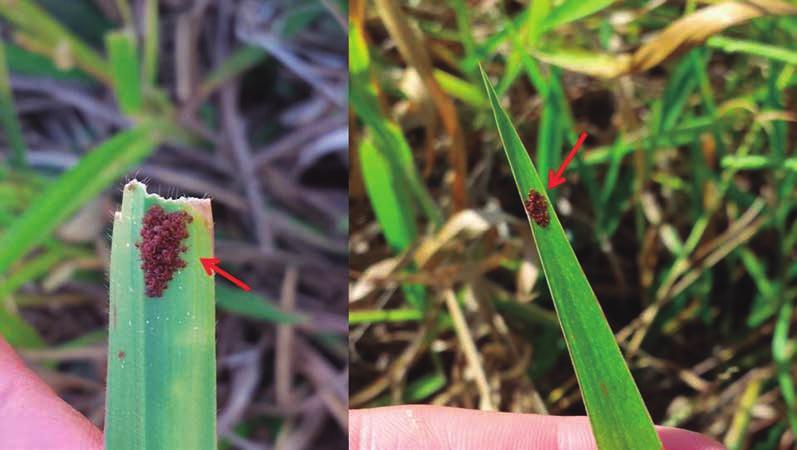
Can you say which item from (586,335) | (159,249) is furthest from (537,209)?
(159,249)

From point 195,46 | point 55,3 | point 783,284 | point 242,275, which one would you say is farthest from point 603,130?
point 55,3

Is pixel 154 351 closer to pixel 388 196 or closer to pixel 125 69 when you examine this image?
pixel 388 196

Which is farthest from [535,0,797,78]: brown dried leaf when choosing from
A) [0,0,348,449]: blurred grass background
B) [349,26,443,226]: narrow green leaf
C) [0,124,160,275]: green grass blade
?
[0,124,160,275]: green grass blade

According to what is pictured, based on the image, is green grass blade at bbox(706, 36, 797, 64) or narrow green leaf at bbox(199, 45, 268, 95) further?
narrow green leaf at bbox(199, 45, 268, 95)

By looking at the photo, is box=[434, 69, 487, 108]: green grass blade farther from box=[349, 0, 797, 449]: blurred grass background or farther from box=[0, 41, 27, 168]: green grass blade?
box=[0, 41, 27, 168]: green grass blade

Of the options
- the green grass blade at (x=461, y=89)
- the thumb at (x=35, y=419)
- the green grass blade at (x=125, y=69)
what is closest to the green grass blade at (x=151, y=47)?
the green grass blade at (x=125, y=69)

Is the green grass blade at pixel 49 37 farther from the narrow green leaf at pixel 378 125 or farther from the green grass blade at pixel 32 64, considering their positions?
the narrow green leaf at pixel 378 125

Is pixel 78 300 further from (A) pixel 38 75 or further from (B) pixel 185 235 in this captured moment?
(B) pixel 185 235
